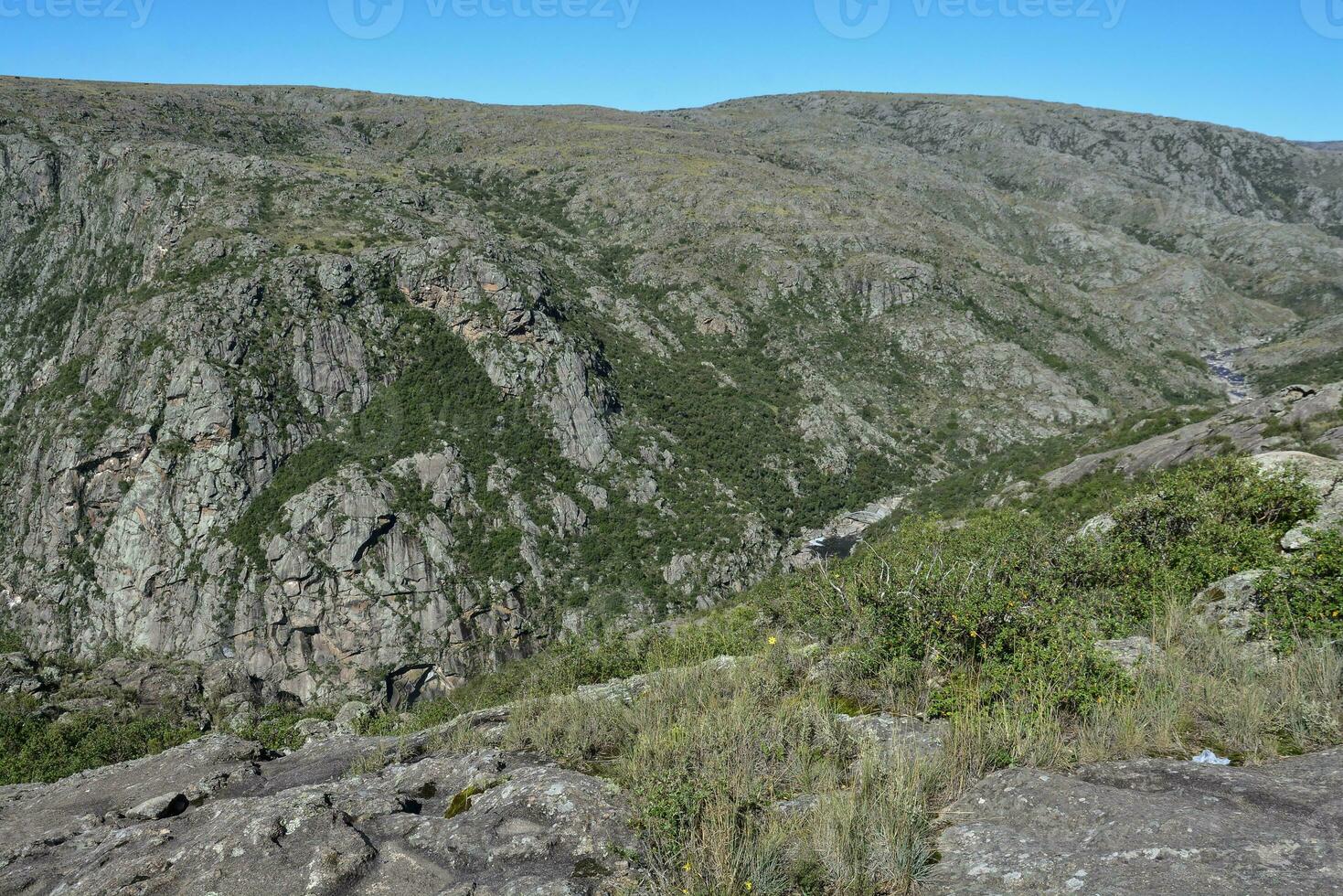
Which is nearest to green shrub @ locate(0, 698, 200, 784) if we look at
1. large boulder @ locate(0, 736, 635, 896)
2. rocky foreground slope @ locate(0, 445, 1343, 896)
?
large boulder @ locate(0, 736, 635, 896)

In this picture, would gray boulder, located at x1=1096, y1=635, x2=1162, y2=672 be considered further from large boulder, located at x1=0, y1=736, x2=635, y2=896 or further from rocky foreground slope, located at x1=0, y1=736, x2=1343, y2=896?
large boulder, located at x1=0, y1=736, x2=635, y2=896

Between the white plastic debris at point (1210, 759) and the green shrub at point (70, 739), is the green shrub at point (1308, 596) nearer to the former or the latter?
the white plastic debris at point (1210, 759)

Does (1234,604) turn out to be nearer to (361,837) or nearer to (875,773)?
(875,773)

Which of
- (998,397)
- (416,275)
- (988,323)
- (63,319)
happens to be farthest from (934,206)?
(63,319)

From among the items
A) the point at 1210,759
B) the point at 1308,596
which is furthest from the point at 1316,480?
the point at 1210,759

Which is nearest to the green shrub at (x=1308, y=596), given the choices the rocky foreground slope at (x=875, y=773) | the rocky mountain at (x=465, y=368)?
the rocky foreground slope at (x=875, y=773)

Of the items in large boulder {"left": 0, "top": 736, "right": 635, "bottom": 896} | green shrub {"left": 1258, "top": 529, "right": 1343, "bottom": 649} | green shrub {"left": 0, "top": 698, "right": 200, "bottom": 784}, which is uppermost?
green shrub {"left": 1258, "top": 529, "right": 1343, "bottom": 649}

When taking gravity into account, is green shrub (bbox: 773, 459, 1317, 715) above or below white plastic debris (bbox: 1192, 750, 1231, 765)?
above
